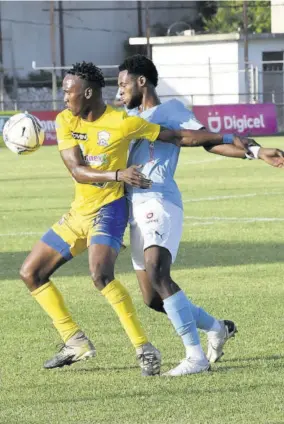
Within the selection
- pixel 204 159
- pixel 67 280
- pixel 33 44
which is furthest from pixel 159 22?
pixel 67 280

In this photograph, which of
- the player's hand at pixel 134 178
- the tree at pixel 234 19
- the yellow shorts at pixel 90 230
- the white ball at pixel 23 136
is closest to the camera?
the player's hand at pixel 134 178


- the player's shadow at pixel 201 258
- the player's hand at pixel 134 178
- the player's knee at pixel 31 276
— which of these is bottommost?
the player's shadow at pixel 201 258

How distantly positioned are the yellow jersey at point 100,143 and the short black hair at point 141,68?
0.29m

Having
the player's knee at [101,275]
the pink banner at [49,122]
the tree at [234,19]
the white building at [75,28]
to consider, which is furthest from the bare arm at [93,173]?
the tree at [234,19]

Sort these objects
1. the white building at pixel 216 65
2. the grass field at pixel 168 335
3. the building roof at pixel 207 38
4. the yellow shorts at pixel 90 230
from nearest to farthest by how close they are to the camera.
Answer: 1. the grass field at pixel 168 335
2. the yellow shorts at pixel 90 230
3. the white building at pixel 216 65
4. the building roof at pixel 207 38

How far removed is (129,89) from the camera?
8141 millimetres

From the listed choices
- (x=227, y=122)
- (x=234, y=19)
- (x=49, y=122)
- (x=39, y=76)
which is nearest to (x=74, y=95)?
(x=49, y=122)

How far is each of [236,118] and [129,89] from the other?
34575 millimetres

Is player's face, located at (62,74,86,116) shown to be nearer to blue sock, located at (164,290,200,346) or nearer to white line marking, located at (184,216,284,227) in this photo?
blue sock, located at (164,290,200,346)

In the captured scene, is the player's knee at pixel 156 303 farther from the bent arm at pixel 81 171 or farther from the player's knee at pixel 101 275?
the bent arm at pixel 81 171

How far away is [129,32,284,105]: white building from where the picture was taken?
182 feet

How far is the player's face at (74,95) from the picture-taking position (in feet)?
26.3

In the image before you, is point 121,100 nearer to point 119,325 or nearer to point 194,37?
point 119,325

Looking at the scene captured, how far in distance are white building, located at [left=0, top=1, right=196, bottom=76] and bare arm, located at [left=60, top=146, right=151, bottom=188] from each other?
56537 millimetres
